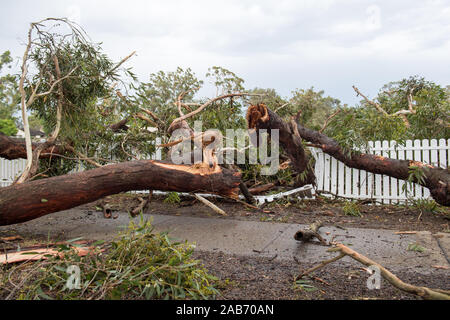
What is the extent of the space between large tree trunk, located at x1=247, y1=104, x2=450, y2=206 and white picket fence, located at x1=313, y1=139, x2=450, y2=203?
0.32 m

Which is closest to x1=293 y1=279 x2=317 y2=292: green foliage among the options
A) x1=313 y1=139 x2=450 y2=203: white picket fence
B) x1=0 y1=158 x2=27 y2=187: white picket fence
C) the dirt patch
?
the dirt patch

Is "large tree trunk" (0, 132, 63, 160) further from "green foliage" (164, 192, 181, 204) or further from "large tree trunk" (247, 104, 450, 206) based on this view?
"large tree trunk" (247, 104, 450, 206)

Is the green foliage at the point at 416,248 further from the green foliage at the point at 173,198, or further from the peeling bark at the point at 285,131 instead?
the green foliage at the point at 173,198

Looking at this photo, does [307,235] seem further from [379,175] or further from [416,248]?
[379,175]

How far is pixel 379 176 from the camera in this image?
22.6 ft

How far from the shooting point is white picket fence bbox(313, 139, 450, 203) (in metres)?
6.67

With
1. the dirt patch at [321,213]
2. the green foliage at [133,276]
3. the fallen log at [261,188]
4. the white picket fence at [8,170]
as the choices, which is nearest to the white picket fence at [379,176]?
the dirt patch at [321,213]

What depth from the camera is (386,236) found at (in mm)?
4430

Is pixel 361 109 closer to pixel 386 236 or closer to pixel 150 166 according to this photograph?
pixel 386 236

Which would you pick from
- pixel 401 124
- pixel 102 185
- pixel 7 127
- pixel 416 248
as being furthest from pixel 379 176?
pixel 7 127

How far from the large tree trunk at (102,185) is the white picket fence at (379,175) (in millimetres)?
2633
